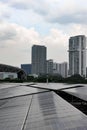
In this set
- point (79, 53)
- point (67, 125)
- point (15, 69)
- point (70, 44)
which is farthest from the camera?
point (70, 44)

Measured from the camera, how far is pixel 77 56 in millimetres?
154875

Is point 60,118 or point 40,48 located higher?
point 40,48

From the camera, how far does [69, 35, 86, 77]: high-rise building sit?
489ft

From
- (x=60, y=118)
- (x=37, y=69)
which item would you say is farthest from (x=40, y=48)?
(x=60, y=118)

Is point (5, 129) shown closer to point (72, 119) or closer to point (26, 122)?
point (26, 122)

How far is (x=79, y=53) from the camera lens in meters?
148

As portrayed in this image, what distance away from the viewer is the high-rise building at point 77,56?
149m

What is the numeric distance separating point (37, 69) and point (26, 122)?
17644cm

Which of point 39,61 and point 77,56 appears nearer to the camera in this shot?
point 77,56

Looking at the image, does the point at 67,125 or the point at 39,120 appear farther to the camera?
the point at 39,120

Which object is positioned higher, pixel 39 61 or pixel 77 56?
pixel 39 61

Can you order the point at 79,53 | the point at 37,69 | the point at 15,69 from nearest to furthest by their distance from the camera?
1. the point at 15,69
2. the point at 79,53
3. the point at 37,69

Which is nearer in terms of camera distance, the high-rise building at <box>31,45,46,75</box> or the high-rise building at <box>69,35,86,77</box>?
the high-rise building at <box>69,35,86,77</box>

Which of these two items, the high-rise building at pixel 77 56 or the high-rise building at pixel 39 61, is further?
the high-rise building at pixel 39 61
